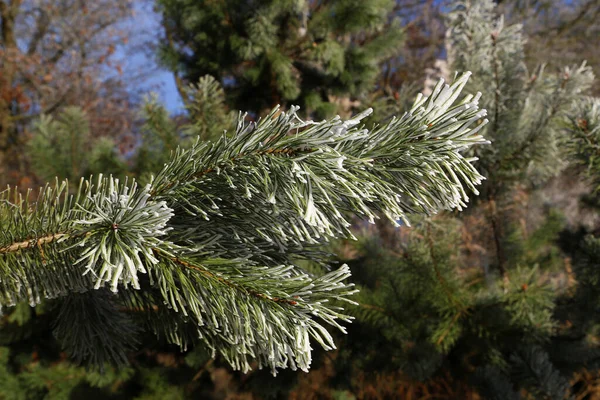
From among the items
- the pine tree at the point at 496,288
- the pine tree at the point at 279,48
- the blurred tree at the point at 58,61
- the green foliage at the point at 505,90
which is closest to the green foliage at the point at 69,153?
the pine tree at the point at 279,48

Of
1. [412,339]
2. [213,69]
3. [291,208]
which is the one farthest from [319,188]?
[213,69]

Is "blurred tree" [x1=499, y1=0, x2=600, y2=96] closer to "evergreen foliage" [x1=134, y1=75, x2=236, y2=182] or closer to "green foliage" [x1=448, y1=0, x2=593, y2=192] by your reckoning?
"green foliage" [x1=448, y1=0, x2=593, y2=192]

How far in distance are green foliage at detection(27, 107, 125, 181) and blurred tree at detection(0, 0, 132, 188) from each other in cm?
382

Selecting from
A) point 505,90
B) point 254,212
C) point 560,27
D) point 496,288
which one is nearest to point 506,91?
point 505,90

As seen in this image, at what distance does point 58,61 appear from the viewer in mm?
6531

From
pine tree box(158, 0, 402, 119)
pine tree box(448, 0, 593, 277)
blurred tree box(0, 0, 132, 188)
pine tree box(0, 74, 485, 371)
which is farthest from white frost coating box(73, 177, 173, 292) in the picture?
blurred tree box(0, 0, 132, 188)

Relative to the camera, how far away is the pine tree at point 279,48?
1.97 m

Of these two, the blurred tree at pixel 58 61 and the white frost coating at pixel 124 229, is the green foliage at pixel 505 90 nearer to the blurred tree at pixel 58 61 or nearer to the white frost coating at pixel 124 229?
the white frost coating at pixel 124 229

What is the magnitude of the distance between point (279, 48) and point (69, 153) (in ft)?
3.22

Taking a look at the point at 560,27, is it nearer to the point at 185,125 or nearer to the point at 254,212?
the point at 185,125

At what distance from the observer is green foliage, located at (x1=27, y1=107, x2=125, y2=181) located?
172 cm

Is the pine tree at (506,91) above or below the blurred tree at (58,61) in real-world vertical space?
below

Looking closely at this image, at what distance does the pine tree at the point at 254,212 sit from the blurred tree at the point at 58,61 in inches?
210

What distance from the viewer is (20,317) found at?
157cm
